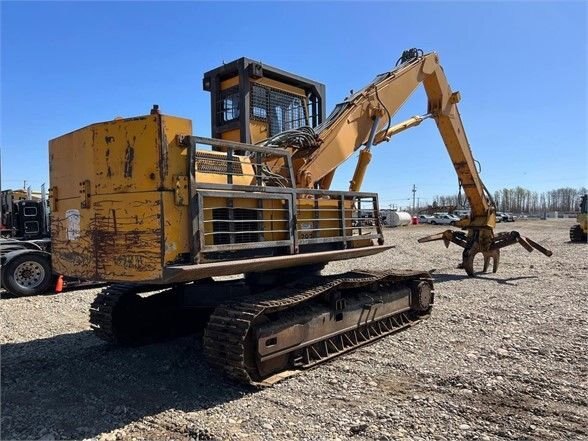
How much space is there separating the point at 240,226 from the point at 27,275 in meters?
8.17

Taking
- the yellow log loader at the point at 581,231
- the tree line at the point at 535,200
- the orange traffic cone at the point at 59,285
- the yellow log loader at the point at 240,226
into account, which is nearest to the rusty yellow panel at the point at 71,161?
the yellow log loader at the point at 240,226

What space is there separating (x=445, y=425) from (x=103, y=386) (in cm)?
328

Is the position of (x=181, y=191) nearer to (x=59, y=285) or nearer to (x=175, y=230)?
(x=175, y=230)

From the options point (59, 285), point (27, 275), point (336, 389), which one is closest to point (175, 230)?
point (336, 389)

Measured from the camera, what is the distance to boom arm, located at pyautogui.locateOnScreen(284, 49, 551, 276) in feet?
23.0

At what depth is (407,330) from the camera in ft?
23.3

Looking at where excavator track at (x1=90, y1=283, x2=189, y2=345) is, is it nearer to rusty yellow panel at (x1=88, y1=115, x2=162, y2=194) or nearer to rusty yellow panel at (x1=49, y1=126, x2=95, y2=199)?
rusty yellow panel at (x1=49, y1=126, x2=95, y2=199)

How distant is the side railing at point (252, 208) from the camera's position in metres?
4.53

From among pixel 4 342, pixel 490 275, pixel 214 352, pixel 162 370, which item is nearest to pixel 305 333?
pixel 214 352

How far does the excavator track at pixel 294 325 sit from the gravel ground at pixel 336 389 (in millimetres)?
183

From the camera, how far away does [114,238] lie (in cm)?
461

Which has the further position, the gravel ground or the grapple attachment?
the grapple attachment

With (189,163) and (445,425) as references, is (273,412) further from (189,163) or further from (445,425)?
(189,163)

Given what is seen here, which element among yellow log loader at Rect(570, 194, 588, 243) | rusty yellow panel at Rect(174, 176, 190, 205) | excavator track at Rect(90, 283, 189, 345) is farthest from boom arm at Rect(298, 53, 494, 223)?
yellow log loader at Rect(570, 194, 588, 243)
